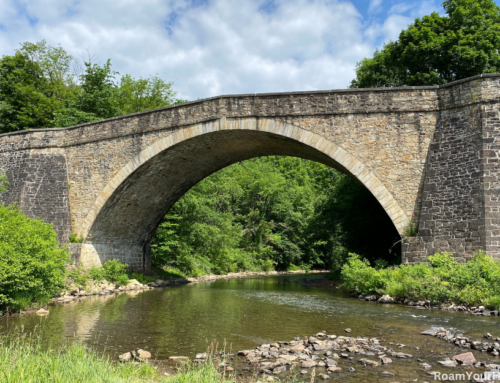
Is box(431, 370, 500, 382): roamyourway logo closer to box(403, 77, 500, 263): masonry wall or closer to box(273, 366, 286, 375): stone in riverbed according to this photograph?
box(273, 366, 286, 375): stone in riverbed

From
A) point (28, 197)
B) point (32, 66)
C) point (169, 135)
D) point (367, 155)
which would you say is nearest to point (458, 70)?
point (367, 155)

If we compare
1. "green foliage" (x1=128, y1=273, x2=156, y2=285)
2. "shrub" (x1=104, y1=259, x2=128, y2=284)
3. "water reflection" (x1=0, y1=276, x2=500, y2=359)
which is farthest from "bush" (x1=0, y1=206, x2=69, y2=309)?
"green foliage" (x1=128, y1=273, x2=156, y2=285)

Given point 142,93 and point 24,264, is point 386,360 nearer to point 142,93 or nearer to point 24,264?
point 24,264

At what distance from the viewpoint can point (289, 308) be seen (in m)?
11.4

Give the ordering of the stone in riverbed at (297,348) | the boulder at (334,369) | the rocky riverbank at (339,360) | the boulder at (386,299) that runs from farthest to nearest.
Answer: the boulder at (386,299) → the stone in riverbed at (297,348) → the boulder at (334,369) → the rocky riverbank at (339,360)

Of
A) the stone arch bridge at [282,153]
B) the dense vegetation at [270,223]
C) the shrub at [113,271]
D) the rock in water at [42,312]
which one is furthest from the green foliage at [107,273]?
the rock in water at [42,312]

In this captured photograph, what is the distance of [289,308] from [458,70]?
1596 centimetres

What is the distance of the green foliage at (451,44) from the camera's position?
19922mm

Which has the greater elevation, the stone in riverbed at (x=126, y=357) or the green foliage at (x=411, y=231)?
the green foliage at (x=411, y=231)

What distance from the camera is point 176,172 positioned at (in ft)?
57.7

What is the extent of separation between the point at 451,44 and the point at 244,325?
18204mm

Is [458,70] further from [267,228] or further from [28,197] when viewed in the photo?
[28,197]

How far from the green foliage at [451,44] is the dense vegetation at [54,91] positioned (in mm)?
16265

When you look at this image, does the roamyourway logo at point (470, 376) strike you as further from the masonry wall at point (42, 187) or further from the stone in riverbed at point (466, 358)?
the masonry wall at point (42, 187)
